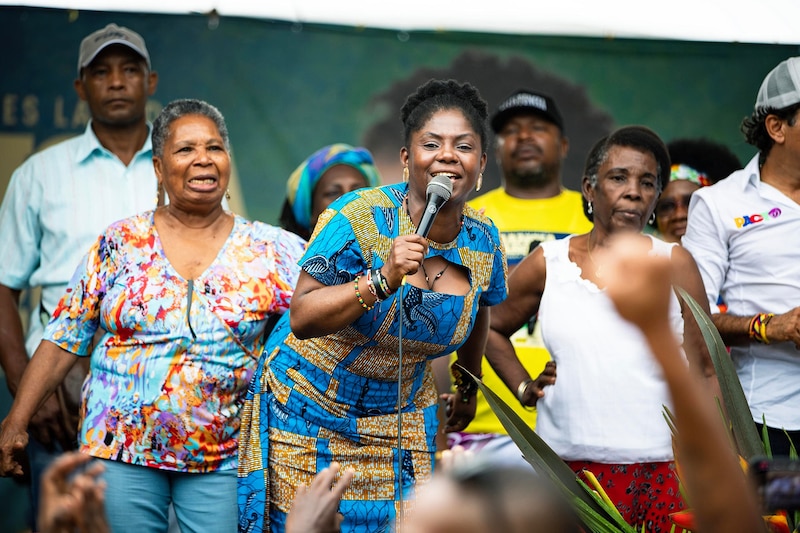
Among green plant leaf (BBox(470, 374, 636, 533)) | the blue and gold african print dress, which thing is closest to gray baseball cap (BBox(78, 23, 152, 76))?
the blue and gold african print dress

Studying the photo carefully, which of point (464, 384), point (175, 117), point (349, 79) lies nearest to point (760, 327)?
point (464, 384)

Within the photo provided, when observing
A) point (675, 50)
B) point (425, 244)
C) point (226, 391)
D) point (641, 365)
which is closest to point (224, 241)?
point (226, 391)

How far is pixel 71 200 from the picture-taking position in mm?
4430

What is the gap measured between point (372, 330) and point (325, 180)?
6.15ft

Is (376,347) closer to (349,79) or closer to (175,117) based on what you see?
(175,117)

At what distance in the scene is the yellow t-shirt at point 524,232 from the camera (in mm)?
4387

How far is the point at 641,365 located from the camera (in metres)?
3.49

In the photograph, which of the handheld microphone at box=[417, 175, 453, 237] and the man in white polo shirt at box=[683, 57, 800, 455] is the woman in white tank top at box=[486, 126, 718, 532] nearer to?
the man in white polo shirt at box=[683, 57, 800, 455]

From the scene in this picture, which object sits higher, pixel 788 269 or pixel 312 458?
pixel 788 269

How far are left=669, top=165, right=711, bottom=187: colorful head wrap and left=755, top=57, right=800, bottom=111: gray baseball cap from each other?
1.11 metres

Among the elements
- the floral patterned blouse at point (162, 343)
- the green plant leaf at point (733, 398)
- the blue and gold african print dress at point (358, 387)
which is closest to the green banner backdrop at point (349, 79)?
the floral patterned blouse at point (162, 343)

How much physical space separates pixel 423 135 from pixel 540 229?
1708 mm

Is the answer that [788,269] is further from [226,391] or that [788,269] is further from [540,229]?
[226,391]

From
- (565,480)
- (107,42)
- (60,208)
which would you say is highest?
(107,42)
